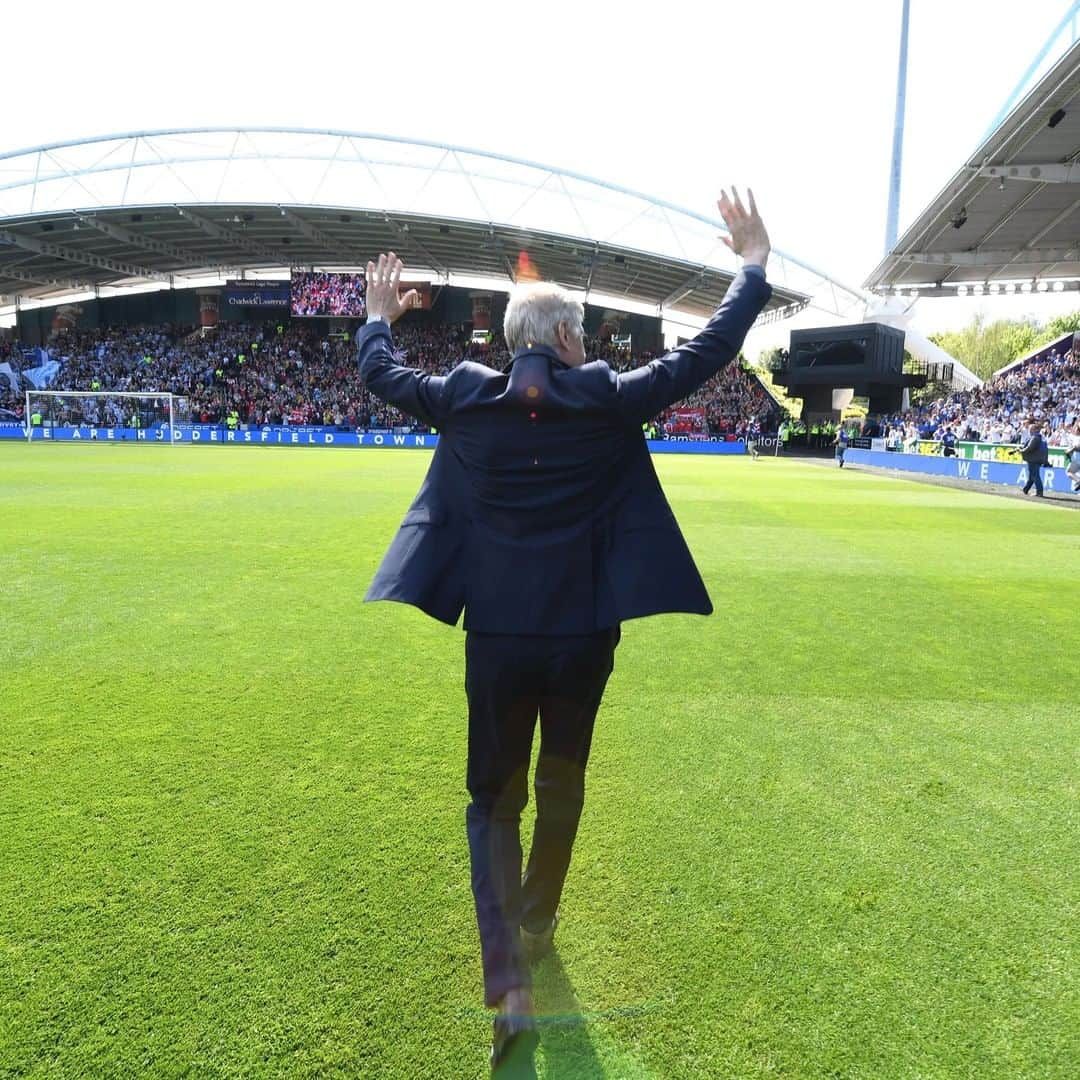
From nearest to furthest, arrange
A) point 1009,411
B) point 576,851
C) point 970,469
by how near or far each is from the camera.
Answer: point 576,851, point 970,469, point 1009,411

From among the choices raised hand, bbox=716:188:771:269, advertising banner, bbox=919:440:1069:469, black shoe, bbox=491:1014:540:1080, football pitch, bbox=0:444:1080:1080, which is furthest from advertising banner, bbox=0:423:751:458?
black shoe, bbox=491:1014:540:1080

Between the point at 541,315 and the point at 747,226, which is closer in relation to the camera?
the point at 541,315

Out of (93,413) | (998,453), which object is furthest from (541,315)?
(93,413)

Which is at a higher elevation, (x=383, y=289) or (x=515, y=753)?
(x=383, y=289)

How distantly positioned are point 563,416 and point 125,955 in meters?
2.10

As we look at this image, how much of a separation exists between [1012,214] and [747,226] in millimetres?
32424

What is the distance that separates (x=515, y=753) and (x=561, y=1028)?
30.9 inches

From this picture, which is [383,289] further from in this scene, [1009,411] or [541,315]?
[1009,411]

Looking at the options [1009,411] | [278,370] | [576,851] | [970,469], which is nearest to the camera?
[576,851]

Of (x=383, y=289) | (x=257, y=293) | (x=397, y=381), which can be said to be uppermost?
(x=257, y=293)

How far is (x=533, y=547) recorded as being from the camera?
214 centimetres

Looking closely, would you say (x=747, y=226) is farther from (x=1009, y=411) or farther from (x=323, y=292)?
(x=323, y=292)

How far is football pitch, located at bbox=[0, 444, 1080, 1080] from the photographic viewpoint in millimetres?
2129

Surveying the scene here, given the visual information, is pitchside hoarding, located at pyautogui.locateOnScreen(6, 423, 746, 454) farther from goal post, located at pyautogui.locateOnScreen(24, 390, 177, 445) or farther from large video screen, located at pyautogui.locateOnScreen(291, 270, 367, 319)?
large video screen, located at pyautogui.locateOnScreen(291, 270, 367, 319)
